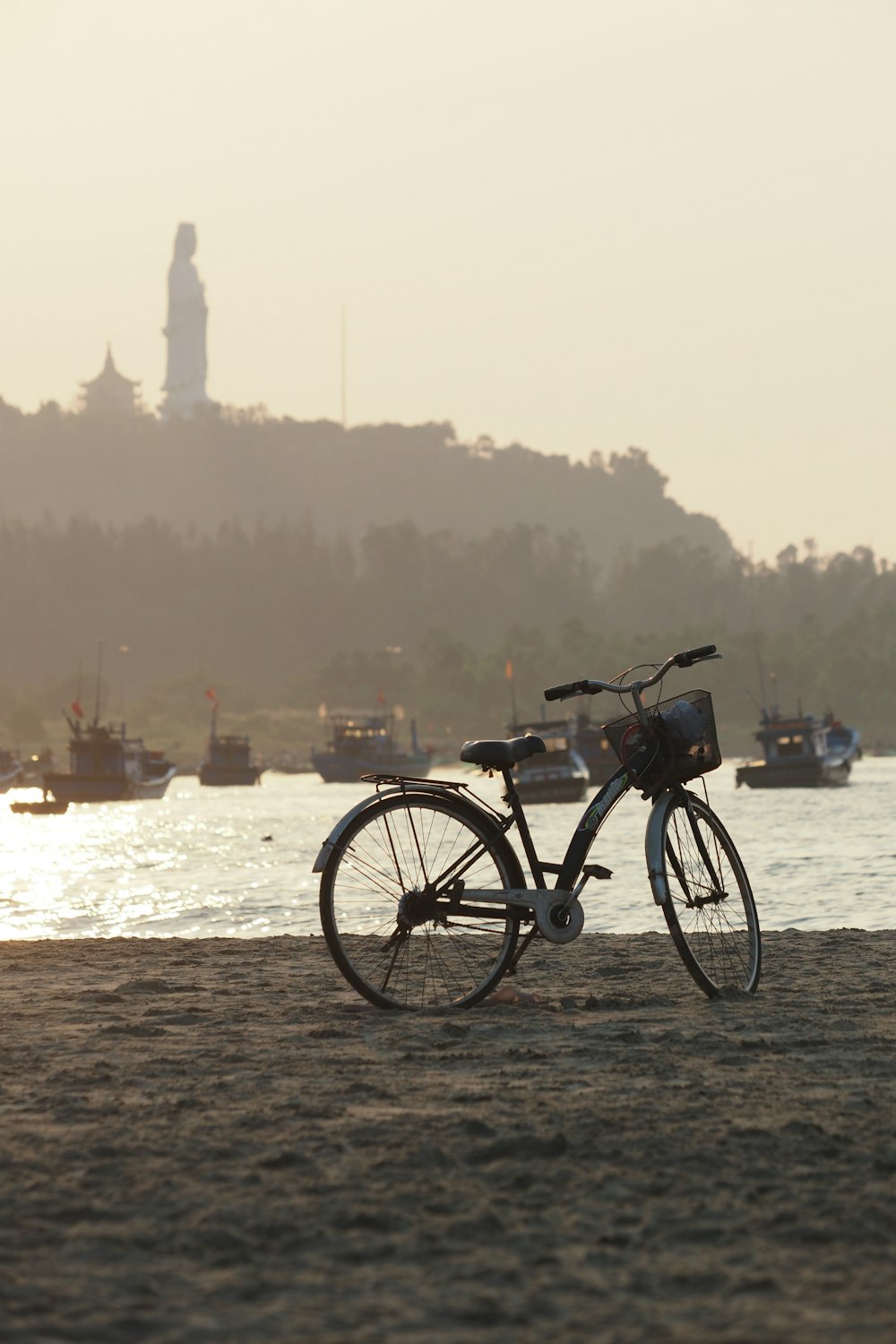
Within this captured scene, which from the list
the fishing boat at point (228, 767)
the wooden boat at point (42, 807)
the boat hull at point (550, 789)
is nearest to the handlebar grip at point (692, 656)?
the boat hull at point (550, 789)

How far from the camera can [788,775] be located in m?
73.5

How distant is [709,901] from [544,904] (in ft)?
3.03

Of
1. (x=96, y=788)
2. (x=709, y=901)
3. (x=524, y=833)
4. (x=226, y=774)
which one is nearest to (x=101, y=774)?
(x=96, y=788)

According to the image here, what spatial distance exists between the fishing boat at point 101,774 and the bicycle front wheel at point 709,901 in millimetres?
65136

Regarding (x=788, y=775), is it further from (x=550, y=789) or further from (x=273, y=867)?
(x=273, y=867)

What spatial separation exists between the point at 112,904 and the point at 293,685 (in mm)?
178927

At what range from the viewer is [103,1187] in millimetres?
3771

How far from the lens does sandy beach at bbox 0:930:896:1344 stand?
289 cm

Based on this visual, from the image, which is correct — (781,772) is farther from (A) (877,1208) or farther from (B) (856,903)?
(A) (877,1208)

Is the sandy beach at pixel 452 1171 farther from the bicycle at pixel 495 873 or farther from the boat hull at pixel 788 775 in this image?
the boat hull at pixel 788 775

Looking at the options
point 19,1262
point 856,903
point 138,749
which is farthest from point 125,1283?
point 138,749

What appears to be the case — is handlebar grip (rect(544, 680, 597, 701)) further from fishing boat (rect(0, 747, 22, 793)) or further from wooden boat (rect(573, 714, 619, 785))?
fishing boat (rect(0, 747, 22, 793))

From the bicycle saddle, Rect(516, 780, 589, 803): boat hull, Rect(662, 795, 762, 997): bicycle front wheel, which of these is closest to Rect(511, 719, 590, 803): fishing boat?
Rect(516, 780, 589, 803): boat hull

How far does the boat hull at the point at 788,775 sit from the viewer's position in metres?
72.8
